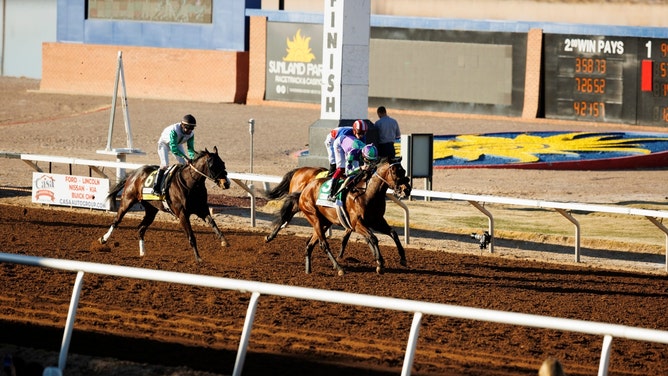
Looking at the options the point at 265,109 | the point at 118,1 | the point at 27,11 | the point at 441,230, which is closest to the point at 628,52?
the point at 265,109

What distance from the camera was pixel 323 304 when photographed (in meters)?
12.1

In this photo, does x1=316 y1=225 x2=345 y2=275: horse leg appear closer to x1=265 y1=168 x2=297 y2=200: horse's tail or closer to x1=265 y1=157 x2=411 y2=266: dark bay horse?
x1=265 y1=157 x2=411 y2=266: dark bay horse

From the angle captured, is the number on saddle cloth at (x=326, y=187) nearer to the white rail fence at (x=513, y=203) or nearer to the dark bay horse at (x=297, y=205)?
the dark bay horse at (x=297, y=205)

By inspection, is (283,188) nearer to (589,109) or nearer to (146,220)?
(146,220)

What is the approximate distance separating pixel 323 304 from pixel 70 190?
29.4 feet

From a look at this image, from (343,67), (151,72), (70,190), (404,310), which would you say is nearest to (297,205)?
(70,190)

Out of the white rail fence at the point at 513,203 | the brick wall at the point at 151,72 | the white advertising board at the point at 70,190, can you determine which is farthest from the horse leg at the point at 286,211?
the brick wall at the point at 151,72

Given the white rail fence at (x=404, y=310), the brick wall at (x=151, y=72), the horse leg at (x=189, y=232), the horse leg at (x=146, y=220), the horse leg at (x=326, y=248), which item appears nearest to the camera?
the white rail fence at (x=404, y=310)

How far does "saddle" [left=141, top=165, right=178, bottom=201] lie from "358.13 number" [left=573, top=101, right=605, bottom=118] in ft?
55.8

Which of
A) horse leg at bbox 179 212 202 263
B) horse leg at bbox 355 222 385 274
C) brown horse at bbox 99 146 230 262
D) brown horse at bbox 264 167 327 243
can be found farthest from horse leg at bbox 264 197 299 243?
horse leg at bbox 355 222 385 274

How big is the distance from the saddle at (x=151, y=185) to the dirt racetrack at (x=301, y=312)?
71 centimetres

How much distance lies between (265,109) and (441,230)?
1735 cm

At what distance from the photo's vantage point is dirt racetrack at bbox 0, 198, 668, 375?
9258mm

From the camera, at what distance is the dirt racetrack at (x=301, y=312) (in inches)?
364
